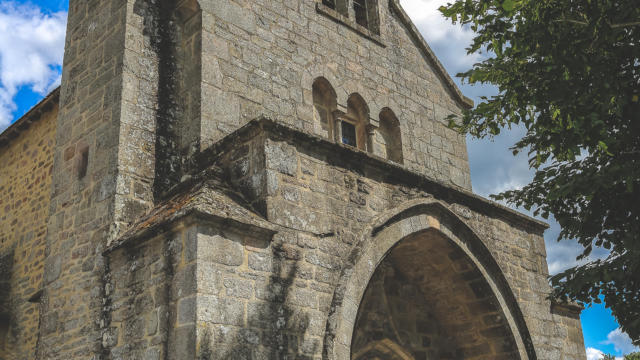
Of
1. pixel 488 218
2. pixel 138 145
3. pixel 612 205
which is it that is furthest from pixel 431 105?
pixel 138 145

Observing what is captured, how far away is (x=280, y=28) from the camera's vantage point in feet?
28.7

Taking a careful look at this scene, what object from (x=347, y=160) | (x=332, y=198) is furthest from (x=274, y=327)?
(x=347, y=160)

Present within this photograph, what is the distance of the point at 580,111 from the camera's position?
573 cm

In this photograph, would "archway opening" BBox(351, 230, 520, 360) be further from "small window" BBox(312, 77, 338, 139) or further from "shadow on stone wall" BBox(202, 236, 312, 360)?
"shadow on stone wall" BBox(202, 236, 312, 360)

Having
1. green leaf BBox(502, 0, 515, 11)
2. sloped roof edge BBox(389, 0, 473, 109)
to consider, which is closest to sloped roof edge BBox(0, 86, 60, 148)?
sloped roof edge BBox(389, 0, 473, 109)

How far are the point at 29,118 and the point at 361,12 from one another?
611 centimetres

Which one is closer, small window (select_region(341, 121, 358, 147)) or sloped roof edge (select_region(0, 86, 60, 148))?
small window (select_region(341, 121, 358, 147))

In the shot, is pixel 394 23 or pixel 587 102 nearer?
pixel 587 102

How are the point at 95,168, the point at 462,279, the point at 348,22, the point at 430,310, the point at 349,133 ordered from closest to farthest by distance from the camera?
1. the point at 95,168
2. the point at 462,279
3. the point at 430,310
4. the point at 349,133
5. the point at 348,22

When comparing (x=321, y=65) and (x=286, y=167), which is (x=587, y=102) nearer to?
(x=286, y=167)

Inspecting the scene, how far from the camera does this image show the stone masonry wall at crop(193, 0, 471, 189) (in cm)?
768

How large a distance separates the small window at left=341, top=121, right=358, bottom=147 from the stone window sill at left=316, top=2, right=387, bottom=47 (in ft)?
5.52

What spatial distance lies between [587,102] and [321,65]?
4.29 metres

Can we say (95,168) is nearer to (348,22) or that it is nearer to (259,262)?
(259,262)
